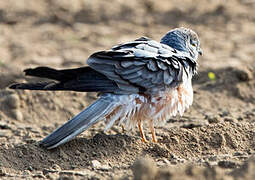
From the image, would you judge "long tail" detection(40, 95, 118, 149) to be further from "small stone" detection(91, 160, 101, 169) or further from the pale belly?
"small stone" detection(91, 160, 101, 169)

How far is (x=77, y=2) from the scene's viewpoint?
1248 cm

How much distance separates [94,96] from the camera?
344 inches

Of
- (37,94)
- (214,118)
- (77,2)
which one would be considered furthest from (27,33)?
(214,118)

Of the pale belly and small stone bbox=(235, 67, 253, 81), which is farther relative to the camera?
small stone bbox=(235, 67, 253, 81)

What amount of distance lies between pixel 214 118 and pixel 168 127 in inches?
28.1

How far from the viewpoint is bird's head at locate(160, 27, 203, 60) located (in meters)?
7.14

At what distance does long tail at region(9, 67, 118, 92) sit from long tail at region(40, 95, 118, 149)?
0.26 metres

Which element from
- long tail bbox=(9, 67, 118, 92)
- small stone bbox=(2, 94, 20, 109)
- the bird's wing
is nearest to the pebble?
small stone bbox=(2, 94, 20, 109)

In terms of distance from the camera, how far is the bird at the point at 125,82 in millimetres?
6188

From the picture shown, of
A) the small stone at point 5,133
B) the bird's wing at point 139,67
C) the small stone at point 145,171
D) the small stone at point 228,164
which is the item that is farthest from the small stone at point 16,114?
the small stone at point 145,171

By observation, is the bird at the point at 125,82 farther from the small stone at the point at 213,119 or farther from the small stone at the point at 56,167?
the small stone at the point at 213,119

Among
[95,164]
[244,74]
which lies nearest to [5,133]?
[95,164]

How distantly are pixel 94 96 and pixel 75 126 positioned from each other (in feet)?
9.06

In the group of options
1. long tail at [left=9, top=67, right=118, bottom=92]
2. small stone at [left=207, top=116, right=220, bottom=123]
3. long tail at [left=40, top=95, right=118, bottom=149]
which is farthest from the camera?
small stone at [left=207, top=116, right=220, bottom=123]
